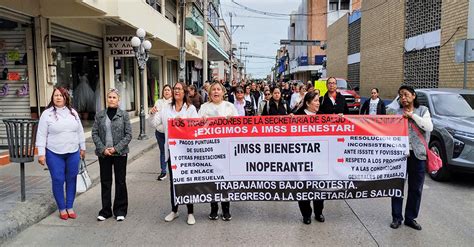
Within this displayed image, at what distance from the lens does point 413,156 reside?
5273mm

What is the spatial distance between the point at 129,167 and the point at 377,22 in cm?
1923

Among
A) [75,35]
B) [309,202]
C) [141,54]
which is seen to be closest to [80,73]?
[75,35]

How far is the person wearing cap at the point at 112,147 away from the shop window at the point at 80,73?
7.28 metres

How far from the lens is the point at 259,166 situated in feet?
18.0

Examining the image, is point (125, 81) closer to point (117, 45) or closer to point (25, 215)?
point (117, 45)

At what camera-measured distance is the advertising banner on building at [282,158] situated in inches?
214

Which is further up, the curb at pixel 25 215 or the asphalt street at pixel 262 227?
the curb at pixel 25 215

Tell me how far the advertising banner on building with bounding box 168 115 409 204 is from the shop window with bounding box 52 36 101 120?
8.13 meters

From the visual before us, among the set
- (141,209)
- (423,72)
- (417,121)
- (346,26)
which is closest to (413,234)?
(417,121)

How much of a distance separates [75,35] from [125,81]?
550 centimetres

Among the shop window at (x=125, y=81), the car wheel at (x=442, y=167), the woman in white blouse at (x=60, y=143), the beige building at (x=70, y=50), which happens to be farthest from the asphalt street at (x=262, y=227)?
the shop window at (x=125, y=81)

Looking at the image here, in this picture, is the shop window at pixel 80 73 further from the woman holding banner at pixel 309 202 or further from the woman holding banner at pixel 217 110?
the woman holding banner at pixel 309 202

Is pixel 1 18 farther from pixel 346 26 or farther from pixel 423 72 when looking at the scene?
pixel 346 26

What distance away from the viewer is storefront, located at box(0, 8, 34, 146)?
10.2 metres
